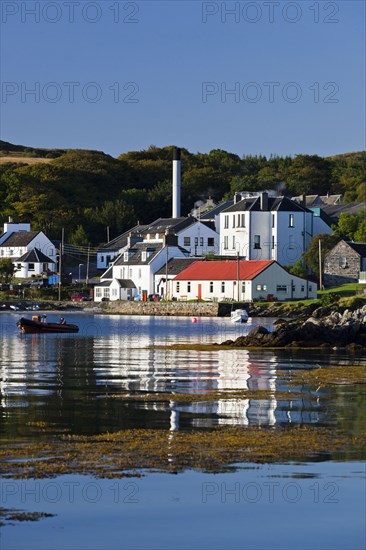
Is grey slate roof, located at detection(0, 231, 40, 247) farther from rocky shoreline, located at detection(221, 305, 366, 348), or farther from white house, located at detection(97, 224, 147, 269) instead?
rocky shoreline, located at detection(221, 305, 366, 348)

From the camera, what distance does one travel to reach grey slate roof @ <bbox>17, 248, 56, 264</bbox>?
13275 centimetres

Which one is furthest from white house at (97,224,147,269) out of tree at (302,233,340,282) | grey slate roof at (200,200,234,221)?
tree at (302,233,340,282)

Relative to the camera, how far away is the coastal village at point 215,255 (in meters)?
105

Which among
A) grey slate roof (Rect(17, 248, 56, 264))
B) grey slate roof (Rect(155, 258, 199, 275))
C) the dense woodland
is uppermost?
the dense woodland

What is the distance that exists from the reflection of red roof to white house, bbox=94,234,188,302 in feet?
19.8

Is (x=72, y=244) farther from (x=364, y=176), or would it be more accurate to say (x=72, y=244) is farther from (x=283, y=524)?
(x=283, y=524)

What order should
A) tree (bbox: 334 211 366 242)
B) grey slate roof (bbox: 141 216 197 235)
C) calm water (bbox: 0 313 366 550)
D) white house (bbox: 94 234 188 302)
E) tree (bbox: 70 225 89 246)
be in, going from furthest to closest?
tree (bbox: 70 225 89 246)
grey slate roof (bbox: 141 216 197 235)
tree (bbox: 334 211 366 242)
white house (bbox: 94 234 188 302)
calm water (bbox: 0 313 366 550)

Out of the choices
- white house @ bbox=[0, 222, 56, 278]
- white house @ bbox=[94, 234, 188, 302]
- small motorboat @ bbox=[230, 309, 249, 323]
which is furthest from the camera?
white house @ bbox=[0, 222, 56, 278]

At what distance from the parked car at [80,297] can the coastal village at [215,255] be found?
1.06m

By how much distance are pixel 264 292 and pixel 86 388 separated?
248 ft

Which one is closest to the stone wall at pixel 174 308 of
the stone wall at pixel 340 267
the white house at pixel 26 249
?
the stone wall at pixel 340 267

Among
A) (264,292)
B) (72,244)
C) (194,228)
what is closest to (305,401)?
(264,292)

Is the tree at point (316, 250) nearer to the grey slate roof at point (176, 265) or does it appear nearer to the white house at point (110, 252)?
the grey slate roof at point (176, 265)

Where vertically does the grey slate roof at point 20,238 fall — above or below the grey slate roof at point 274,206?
below
